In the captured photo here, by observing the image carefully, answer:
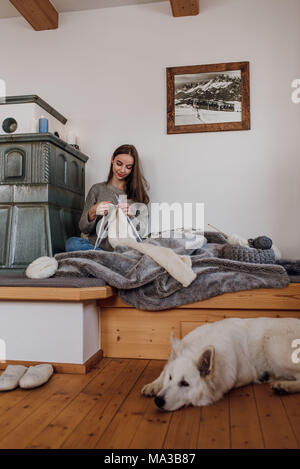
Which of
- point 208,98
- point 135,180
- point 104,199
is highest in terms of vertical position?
point 208,98

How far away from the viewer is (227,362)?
4.04 feet

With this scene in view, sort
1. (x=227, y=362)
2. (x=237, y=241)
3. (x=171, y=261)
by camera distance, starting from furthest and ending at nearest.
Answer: (x=237, y=241) → (x=171, y=261) → (x=227, y=362)

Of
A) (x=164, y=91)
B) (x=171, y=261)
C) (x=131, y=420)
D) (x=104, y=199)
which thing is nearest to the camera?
(x=131, y=420)

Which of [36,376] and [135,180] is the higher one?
[135,180]

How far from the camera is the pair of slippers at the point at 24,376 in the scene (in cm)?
133

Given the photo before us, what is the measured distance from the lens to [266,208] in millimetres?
2732

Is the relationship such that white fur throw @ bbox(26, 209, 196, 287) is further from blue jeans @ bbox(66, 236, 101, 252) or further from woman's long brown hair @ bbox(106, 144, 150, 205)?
woman's long brown hair @ bbox(106, 144, 150, 205)

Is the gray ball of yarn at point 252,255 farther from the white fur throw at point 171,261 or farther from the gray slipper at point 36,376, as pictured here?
the gray slipper at point 36,376

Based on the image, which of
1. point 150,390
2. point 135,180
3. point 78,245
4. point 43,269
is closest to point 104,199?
point 135,180

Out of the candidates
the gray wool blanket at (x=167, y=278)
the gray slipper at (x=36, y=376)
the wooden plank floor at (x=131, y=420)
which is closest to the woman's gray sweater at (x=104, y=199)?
the gray wool blanket at (x=167, y=278)

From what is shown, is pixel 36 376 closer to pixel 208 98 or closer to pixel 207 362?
pixel 207 362

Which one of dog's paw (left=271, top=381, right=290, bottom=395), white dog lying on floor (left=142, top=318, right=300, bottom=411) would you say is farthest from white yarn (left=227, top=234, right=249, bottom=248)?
dog's paw (left=271, top=381, right=290, bottom=395)

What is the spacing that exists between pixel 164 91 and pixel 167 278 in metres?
1.78

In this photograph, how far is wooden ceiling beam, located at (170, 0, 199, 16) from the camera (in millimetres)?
2666
